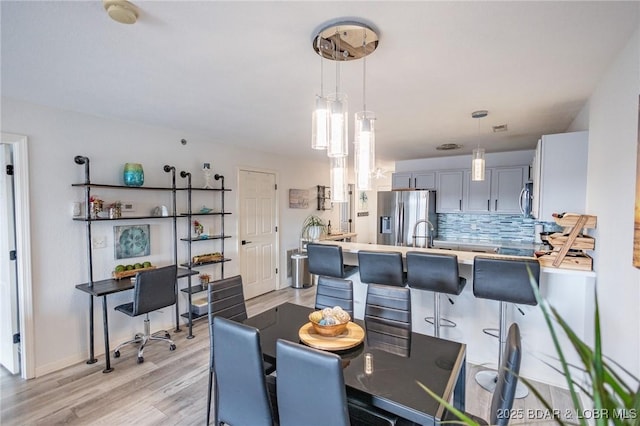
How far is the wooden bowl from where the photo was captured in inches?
77.2

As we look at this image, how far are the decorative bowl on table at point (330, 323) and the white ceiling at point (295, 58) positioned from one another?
62.4 inches

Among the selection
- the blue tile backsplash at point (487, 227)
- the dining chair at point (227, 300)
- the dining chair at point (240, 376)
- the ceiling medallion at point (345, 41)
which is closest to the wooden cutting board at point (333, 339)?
the dining chair at point (240, 376)

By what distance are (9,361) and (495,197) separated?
20.5 ft

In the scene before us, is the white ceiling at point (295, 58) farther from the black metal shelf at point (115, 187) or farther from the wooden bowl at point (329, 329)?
the wooden bowl at point (329, 329)

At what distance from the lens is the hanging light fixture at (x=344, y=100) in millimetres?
1623

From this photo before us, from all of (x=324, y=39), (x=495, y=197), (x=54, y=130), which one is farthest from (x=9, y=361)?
(x=495, y=197)

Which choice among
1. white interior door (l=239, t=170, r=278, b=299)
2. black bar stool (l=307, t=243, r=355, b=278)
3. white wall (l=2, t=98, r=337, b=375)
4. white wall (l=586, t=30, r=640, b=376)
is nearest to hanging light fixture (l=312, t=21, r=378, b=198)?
white wall (l=586, t=30, r=640, b=376)

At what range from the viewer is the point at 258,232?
A: 16.9 feet

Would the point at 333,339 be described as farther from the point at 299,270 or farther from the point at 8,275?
the point at 299,270

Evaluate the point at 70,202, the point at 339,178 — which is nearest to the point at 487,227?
the point at 339,178

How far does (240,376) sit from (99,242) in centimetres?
250

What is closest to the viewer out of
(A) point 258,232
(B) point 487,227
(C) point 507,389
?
(C) point 507,389

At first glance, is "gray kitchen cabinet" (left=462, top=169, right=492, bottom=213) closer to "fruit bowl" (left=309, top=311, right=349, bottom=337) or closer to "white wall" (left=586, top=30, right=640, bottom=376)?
"white wall" (left=586, top=30, right=640, bottom=376)

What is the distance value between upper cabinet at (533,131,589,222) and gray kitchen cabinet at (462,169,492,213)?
2309mm
